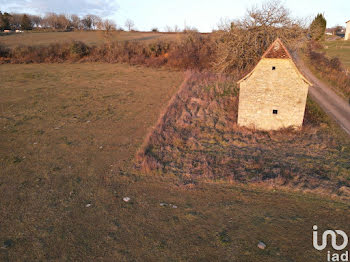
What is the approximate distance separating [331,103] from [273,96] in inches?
416

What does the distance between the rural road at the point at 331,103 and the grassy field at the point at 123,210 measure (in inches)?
451

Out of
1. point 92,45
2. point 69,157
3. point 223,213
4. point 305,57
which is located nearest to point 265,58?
point 223,213

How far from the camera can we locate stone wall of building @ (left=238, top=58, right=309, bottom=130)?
15.2 m

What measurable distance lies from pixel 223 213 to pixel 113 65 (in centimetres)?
4299

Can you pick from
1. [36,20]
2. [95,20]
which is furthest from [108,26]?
[36,20]

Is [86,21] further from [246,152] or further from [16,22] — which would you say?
[246,152]

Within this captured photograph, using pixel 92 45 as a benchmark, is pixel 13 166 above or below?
below

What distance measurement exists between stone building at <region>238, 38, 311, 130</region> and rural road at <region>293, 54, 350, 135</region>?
3.20m

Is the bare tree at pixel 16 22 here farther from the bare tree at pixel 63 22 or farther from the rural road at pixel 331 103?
the rural road at pixel 331 103

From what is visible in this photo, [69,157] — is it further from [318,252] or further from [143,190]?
[318,252]

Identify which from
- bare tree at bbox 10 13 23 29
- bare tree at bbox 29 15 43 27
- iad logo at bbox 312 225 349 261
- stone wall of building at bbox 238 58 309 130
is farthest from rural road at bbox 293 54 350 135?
bare tree at bbox 29 15 43 27

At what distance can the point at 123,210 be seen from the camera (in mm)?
9320

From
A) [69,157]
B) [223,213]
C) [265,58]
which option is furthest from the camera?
[265,58]

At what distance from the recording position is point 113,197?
10102 millimetres
